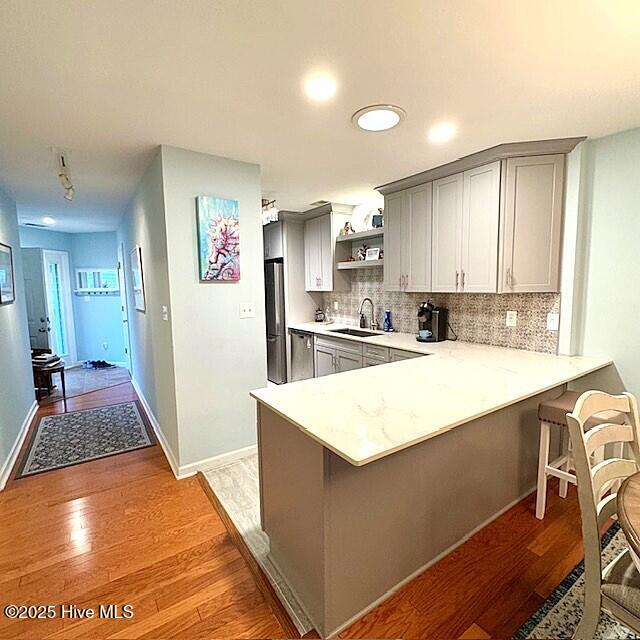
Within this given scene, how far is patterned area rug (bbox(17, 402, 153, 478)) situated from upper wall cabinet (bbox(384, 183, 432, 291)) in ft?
9.36

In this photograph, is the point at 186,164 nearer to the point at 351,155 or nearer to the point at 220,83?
the point at 220,83

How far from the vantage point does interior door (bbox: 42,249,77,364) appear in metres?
6.02

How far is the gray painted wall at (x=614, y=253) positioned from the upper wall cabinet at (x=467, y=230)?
1.97 feet

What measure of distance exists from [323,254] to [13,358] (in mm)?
3395

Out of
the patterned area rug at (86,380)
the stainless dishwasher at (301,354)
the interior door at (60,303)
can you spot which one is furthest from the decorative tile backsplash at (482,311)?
the interior door at (60,303)

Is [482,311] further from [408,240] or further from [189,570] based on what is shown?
A: [189,570]

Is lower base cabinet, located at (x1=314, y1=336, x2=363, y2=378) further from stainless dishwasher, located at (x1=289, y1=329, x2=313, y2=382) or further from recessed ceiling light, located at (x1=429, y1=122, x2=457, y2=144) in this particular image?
recessed ceiling light, located at (x1=429, y1=122, x2=457, y2=144)

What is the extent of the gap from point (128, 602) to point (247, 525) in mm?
670

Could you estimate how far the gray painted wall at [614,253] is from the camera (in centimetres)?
233

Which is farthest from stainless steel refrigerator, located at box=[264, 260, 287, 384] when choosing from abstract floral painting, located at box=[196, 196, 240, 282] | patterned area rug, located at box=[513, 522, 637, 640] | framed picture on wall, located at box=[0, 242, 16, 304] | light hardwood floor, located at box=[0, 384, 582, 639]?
patterned area rug, located at box=[513, 522, 637, 640]

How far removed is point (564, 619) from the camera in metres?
1.49

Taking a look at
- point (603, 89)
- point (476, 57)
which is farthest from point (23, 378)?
point (603, 89)

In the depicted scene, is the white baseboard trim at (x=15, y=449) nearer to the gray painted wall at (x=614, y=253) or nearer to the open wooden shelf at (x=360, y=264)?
the open wooden shelf at (x=360, y=264)

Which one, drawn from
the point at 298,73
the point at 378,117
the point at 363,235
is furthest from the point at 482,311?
the point at 298,73
